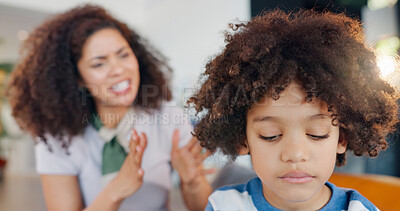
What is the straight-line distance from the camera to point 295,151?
0.53m

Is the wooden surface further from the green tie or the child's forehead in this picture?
the child's forehead

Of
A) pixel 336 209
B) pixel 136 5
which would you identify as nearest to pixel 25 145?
pixel 136 5

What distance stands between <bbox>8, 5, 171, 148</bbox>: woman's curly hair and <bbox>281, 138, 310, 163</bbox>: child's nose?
0.51 m

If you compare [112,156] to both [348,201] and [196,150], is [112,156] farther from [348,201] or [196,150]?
[348,201]

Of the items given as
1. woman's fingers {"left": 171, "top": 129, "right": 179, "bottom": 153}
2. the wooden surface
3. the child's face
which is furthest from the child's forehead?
the wooden surface

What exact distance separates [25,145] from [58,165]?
9.88 ft

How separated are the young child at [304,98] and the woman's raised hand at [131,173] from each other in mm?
252

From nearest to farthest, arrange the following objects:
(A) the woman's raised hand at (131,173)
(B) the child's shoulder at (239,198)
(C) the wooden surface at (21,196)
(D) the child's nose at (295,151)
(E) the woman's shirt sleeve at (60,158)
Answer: (D) the child's nose at (295,151), (B) the child's shoulder at (239,198), (A) the woman's raised hand at (131,173), (E) the woman's shirt sleeve at (60,158), (C) the wooden surface at (21,196)

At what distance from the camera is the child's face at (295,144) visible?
21.2 inches

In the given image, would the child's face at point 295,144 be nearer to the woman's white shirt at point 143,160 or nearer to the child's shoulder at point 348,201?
the child's shoulder at point 348,201

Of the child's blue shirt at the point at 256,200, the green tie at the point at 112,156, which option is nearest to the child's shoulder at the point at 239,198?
the child's blue shirt at the point at 256,200

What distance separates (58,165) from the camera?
897 millimetres

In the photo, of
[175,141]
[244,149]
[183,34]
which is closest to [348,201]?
[244,149]

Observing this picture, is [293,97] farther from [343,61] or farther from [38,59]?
[38,59]
